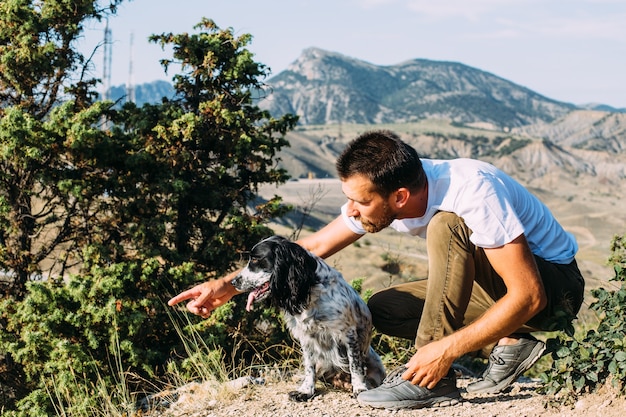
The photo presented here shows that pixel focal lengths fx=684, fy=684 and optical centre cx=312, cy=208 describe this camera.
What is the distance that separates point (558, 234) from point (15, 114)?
6.17m

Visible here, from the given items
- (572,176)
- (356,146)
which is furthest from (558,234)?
(572,176)

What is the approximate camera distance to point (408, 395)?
12.7ft

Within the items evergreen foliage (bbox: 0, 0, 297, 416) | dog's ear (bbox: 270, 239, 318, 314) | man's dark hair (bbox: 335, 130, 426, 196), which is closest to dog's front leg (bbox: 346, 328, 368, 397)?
dog's ear (bbox: 270, 239, 318, 314)

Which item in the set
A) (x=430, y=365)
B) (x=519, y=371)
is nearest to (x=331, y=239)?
(x=430, y=365)

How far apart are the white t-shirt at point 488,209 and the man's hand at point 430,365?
23.3 inches

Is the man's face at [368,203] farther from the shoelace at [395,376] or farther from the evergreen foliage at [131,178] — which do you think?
the evergreen foliage at [131,178]

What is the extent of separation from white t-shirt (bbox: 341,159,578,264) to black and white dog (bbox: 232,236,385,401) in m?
0.43

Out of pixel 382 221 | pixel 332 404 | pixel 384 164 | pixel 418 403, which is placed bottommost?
pixel 332 404

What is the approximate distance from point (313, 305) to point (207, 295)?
67 cm

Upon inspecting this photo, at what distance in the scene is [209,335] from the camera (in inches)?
272

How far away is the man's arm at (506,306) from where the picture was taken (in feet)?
10.9

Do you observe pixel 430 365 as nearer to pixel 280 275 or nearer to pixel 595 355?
pixel 595 355

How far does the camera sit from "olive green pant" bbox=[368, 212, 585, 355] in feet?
11.7

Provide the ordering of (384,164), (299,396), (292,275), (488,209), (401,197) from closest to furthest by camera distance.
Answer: (488,209) → (384,164) → (401,197) → (292,275) → (299,396)
